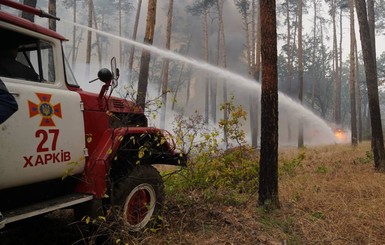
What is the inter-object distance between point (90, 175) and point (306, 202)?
3679mm

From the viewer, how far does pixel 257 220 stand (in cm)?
491

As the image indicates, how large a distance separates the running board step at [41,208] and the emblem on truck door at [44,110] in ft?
2.62

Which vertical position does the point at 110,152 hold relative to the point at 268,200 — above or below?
above

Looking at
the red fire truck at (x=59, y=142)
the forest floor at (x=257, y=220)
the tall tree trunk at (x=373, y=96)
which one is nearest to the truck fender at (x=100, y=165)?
the red fire truck at (x=59, y=142)

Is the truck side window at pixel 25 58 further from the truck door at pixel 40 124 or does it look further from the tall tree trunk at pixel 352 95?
the tall tree trunk at pixel 352 95

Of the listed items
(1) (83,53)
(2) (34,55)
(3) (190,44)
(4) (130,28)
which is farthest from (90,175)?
(1) (83,53)

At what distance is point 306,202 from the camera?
5.65m

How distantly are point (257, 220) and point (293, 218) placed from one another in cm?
53

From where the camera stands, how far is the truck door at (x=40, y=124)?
3.05 m

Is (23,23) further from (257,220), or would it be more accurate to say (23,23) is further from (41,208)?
(257,220)

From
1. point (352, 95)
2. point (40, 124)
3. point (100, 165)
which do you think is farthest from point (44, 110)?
point (352, 95)

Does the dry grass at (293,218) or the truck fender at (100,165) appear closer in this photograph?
the truck fender at (100,165)

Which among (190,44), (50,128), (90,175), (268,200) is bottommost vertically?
(268,200)

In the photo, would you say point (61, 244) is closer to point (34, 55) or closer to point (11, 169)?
point (11, 169)
